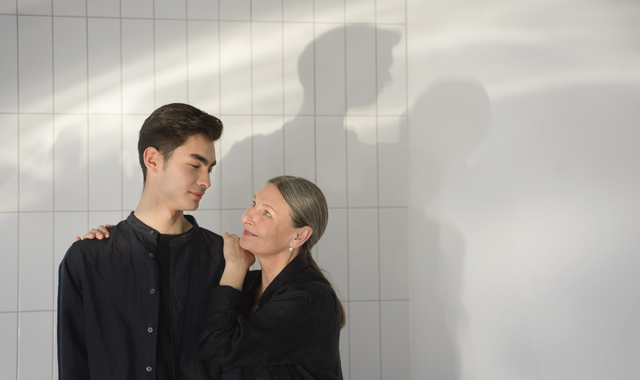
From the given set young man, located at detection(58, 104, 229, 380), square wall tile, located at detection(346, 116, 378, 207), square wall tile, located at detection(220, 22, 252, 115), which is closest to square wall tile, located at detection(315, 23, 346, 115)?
square wall tile, located at detection(346, 116, 378, 207)

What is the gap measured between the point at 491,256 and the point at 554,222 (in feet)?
1.17

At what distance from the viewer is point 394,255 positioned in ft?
7.23

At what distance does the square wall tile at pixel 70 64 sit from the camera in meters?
2.04

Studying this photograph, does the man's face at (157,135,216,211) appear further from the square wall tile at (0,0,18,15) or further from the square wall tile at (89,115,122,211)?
the square wall tile at (0,0,18,15)

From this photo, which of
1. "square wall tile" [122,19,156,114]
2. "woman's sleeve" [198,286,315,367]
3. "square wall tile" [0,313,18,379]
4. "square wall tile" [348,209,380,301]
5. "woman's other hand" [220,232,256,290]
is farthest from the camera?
"square wall tile" [348,209,380,301]

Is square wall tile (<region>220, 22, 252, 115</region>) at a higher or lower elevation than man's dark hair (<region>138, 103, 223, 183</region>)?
higher

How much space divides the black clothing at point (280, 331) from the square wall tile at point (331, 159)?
85cm

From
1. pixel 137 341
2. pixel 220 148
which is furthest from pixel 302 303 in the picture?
pixel 220 148

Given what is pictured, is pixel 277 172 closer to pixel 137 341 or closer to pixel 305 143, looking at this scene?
pixel 305 143

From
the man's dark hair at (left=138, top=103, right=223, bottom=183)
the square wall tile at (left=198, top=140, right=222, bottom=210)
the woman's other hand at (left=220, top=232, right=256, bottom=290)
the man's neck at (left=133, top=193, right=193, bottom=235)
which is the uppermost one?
the man's dark hair at (left=138, top=103, right=223, bottom=183)

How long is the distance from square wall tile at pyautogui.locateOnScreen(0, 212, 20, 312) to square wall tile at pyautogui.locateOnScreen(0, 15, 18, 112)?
19.7 inches

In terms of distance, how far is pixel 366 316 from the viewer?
7.14 ft

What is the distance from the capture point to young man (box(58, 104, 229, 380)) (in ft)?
4.11

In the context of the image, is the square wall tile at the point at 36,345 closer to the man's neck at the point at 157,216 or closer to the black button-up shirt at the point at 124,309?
the black button-up shirt at the point at 124,309
